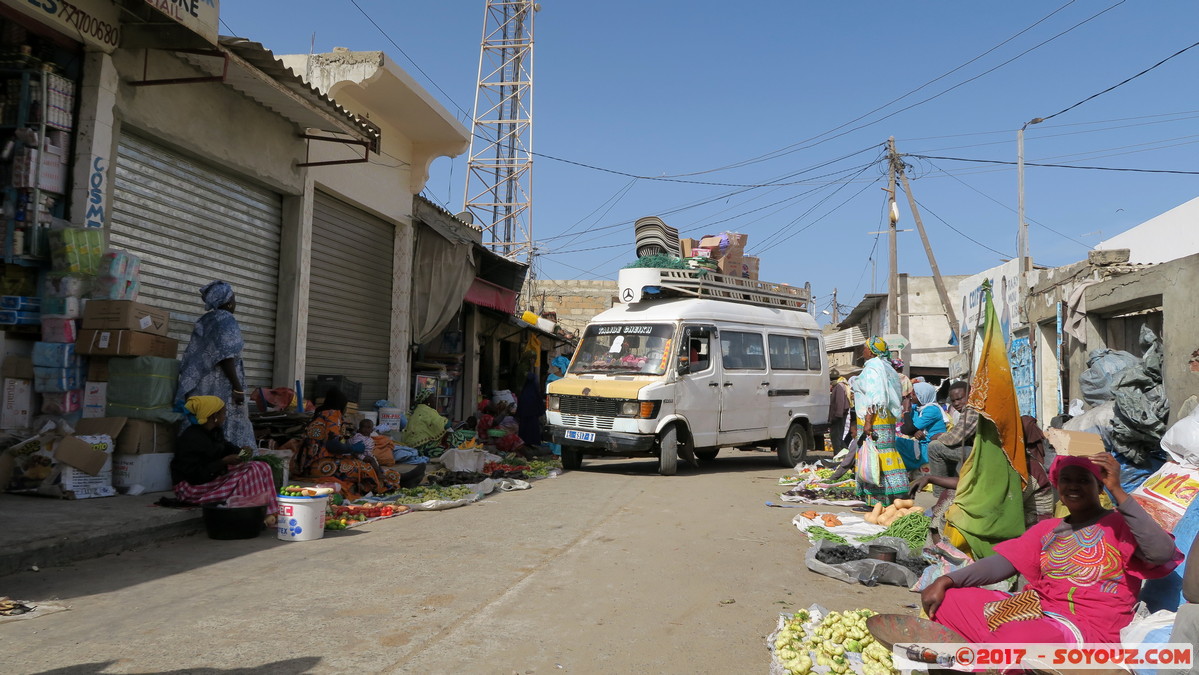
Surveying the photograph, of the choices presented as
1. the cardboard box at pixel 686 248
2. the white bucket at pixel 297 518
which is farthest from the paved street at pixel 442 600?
the cardboard box at pixel 686 248

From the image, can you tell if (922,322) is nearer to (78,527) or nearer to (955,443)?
(955,443)

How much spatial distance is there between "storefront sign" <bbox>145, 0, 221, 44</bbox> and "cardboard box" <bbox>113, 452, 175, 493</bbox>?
3.75 m

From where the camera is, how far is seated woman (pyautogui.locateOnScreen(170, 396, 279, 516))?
615cm

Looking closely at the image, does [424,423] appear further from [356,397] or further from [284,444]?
[284,444]

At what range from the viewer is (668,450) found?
35.6 feet

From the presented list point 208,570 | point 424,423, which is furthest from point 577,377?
point 208,570

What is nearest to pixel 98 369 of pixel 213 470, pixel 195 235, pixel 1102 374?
pixel 213 470

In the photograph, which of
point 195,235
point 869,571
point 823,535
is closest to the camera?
point 869,571

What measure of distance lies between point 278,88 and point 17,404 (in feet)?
12.7

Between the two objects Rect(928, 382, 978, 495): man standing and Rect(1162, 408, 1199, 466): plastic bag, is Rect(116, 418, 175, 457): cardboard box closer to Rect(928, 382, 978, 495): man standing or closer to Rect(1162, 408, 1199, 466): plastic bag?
Rect(928, 382, 978, 495): man standing

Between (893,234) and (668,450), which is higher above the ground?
(893,234)

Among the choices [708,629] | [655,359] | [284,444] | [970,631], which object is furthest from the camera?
[655,359]

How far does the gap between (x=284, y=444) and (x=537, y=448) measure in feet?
18.7

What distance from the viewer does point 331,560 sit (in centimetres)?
539
